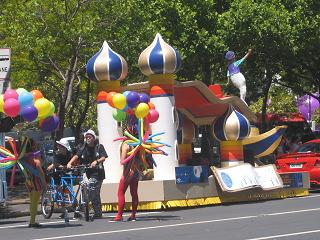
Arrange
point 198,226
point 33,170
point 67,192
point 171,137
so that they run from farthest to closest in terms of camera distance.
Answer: point 171,137
point 67,192
point 33,170
point 198,226

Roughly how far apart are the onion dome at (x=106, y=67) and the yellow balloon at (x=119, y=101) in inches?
101

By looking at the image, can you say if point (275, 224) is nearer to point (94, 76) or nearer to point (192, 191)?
point (192, 191)

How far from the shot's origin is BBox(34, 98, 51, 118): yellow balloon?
500 inches

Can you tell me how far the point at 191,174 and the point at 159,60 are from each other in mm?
2708

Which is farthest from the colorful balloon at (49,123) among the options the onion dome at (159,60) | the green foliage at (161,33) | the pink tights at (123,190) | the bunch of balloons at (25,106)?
the green foliage at (161,33)

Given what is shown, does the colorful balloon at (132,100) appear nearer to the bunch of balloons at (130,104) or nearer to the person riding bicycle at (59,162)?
the bunch of balloons at (130,104)

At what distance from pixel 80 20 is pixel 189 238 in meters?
12.7

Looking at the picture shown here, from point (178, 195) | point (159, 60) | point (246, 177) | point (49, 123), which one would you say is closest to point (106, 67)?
point (159, 60)

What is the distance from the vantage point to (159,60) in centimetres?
1664

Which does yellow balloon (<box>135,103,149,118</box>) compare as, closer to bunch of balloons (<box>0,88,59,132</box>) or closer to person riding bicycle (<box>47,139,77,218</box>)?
bunch of balloons (<box>0,88,59,132</box>)

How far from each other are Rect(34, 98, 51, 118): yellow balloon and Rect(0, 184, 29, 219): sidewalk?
523 cm

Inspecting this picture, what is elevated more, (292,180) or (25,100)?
(25,100)

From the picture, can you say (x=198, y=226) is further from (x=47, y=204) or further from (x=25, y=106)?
(x=47, y=204)

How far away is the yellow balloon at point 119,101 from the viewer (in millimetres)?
14211
